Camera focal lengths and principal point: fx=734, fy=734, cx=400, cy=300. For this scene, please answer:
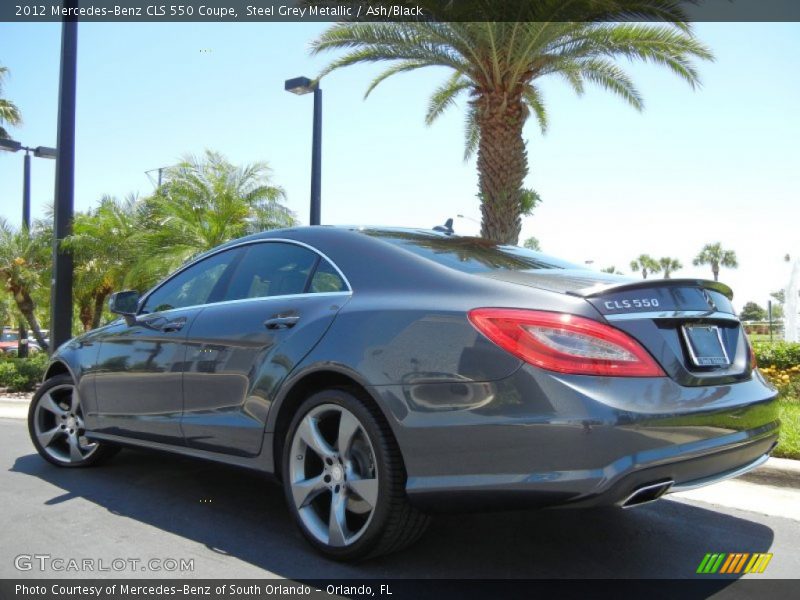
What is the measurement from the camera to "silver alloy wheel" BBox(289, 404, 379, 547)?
3.06m

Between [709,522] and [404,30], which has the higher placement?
[404,30]

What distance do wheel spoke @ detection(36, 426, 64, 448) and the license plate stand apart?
425cm

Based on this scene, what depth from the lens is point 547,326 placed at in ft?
8.80

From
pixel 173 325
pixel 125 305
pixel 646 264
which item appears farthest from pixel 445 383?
pixel 646 264

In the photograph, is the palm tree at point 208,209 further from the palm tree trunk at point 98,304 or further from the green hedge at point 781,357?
the green hedge at point 781,357

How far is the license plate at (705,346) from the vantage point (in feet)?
9.45

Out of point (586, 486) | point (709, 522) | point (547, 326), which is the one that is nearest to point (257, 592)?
point (586, 486)

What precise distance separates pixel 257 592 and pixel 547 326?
155cm

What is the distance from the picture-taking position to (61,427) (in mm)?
5176

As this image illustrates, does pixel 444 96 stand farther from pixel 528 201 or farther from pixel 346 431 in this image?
pixel 346 431

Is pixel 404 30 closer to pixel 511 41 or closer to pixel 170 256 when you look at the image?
pixel 511 41

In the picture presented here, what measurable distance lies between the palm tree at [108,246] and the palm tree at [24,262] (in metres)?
2.23

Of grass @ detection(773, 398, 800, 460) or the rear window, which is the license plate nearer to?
the rear window

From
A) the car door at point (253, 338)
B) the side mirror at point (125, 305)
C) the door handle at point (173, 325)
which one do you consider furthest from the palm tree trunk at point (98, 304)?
the car door at point (253, 338)
